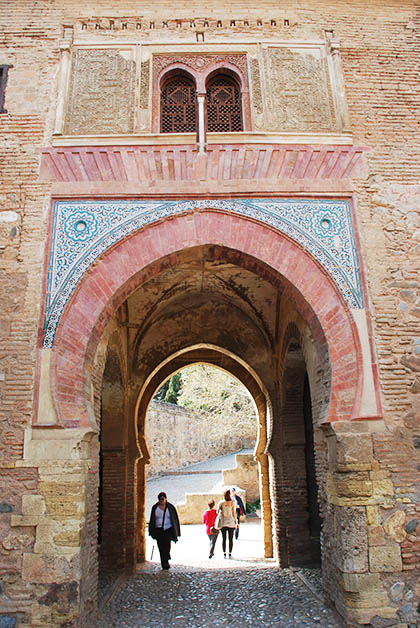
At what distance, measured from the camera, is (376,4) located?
21.9 ft

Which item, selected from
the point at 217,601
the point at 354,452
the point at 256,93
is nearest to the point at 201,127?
the point at 256,93

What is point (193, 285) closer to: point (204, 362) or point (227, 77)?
point (204, 362)

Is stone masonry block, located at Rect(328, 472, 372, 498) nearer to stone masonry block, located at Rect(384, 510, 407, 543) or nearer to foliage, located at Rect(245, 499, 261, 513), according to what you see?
stone masonry block, located at Rect(384, 510, 407, 543)

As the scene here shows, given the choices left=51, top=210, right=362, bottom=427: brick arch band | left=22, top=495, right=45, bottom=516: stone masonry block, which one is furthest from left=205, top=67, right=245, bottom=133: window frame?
left=22, top=495, right=45, bottom=516: stone masonry block

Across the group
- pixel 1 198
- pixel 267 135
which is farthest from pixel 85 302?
pixel 267 135

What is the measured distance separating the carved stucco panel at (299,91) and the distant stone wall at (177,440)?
15.3 m

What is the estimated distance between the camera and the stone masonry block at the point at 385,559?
179 inches

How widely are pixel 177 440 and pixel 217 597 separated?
1740 centimetres

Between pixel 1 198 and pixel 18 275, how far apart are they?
968 millimetres

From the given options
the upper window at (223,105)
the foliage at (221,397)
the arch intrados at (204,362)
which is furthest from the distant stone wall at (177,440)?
the upper window at (223,105)

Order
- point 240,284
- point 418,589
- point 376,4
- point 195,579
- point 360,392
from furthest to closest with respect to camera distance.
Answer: point 240,284 < point 195,579 < point 376,4 < point 360,392 < point 418,589

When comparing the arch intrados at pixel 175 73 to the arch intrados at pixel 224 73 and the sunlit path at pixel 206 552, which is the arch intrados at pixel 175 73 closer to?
the arch intrados at pixel 224 73

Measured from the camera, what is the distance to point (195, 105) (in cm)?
623

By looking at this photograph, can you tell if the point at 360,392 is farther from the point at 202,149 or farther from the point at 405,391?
the point at 202,149
